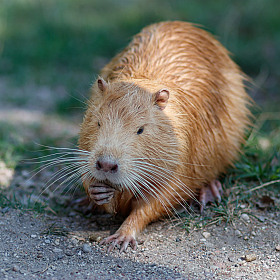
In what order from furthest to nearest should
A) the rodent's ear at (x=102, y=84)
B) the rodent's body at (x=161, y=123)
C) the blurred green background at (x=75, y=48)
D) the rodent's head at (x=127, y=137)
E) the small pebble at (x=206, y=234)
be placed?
the blurred green background at (x=75, y=48), the small pebble at (x=206, y=234), the rodent's ear at (x=102, y=84), the rodent's body at (x=161, y=123), the rodent's head at (x=127, y=137)

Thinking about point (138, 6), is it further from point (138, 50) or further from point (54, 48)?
point (138, 50)

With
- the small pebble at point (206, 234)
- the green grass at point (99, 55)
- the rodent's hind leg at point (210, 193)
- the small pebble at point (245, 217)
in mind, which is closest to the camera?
the small pebble at point (206, 234)

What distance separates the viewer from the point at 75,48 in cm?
648

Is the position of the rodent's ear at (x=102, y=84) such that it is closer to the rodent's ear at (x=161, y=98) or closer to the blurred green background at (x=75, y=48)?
the rodent's ear at (x=161, y=98)

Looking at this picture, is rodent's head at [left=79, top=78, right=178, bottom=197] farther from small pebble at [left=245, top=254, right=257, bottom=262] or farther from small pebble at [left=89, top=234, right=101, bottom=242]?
small pebble at [left=245, top=254, right=257, bottom=262]

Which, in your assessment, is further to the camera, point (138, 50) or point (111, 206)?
point (138, 50)

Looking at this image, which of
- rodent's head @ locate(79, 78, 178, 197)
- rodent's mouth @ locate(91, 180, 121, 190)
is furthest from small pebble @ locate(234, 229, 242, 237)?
rodent's mouth @ locate(91, 180, 121, 190)

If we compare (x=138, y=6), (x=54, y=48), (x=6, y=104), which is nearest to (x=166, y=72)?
(x=6, y=104)

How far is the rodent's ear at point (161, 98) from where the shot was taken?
8.61 feet

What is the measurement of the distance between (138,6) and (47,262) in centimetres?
685

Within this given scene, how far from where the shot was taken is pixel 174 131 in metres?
2.71

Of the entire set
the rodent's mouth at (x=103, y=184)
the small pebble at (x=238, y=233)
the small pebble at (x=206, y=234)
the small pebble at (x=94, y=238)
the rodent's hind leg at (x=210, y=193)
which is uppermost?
the rodent's mouth at (x=103, y=184)

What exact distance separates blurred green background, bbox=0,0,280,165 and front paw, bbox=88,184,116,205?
1246 mm

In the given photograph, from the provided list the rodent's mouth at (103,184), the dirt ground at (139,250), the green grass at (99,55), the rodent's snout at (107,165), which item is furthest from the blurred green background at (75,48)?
the rodent's snout at (107,165)
